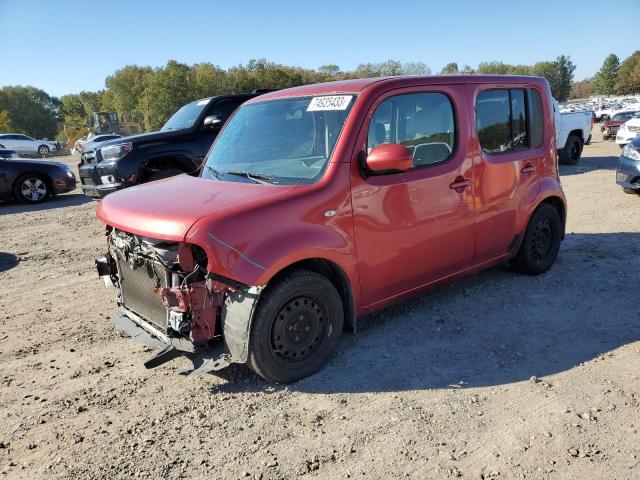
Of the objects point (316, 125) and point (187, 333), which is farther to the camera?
point (316, 125)

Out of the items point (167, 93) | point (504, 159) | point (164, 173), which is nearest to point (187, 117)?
point (164, 173)

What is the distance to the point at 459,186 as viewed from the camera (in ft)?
13.5

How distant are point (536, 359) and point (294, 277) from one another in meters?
1.86

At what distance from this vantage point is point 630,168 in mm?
8742

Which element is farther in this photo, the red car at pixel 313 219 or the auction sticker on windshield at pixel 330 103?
the auction sticker on windshield at pixel 330 103

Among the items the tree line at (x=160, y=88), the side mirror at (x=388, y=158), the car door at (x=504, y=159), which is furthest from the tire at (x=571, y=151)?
the tree line at (x=160, y=88)

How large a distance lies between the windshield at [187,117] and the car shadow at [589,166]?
30.4 ft

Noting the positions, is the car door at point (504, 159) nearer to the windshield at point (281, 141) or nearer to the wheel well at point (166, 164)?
the windshield at point (281, 141)

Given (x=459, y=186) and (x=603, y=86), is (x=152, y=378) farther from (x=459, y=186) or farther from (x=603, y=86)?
(x=603, y=86)

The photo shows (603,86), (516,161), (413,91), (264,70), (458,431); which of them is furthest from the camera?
(603,86)

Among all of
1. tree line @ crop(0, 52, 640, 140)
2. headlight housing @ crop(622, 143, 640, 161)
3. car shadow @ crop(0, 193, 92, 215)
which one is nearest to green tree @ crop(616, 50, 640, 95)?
tree line @ crop(0, 52, 640, 140)

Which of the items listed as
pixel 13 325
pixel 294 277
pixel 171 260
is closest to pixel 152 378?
pixel 171 260

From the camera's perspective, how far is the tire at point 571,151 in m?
14.6

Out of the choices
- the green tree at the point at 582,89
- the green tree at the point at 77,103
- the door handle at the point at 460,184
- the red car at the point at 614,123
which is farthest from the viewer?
the green tree at the point at 582,89
